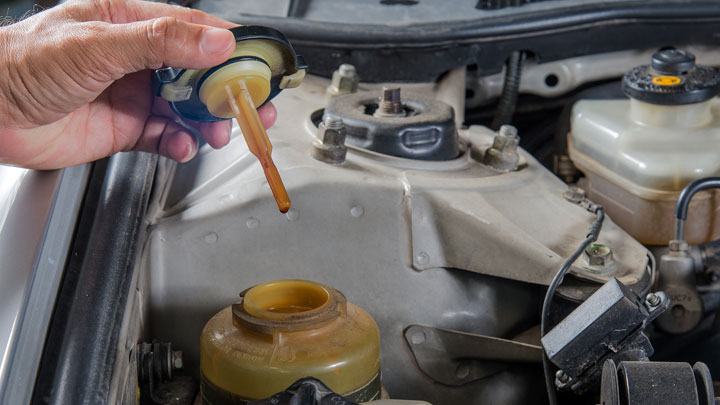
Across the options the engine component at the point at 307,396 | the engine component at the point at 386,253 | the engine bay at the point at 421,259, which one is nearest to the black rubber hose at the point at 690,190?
the engine bay at the point at 421,259

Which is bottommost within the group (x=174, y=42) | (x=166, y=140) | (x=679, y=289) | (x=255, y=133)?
(x=679, y=289)

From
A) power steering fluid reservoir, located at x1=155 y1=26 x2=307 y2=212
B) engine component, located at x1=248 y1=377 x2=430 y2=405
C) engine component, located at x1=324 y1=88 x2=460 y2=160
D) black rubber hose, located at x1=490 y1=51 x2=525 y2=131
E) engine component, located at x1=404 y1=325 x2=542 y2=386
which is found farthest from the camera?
black rubber hose, located at x1=490 y1=51 x2=525 y2=131

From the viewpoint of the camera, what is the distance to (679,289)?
122 cm

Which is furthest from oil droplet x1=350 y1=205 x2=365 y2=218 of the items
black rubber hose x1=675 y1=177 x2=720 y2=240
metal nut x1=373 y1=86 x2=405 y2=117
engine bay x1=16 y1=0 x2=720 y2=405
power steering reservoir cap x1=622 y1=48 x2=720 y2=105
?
power steering reservoir cap x1=622 y1=48 x2=720 y2=105

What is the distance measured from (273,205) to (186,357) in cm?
23

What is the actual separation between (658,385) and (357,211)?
0.42 metres

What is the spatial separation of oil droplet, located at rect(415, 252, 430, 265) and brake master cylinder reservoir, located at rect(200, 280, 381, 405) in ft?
0.55

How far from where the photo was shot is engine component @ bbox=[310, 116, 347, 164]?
108cm

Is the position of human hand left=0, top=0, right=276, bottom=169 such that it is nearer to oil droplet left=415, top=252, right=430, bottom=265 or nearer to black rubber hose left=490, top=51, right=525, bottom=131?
oil droplet left=415, top=252, right=430, bottom=265

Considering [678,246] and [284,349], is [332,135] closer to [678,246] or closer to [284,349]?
[284,349]

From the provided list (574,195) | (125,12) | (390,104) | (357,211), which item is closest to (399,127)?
(390,104)

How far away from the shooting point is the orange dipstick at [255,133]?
0.85 meters

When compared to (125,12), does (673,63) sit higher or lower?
A: lower

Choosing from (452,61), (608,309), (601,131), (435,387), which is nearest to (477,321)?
(435,387)
